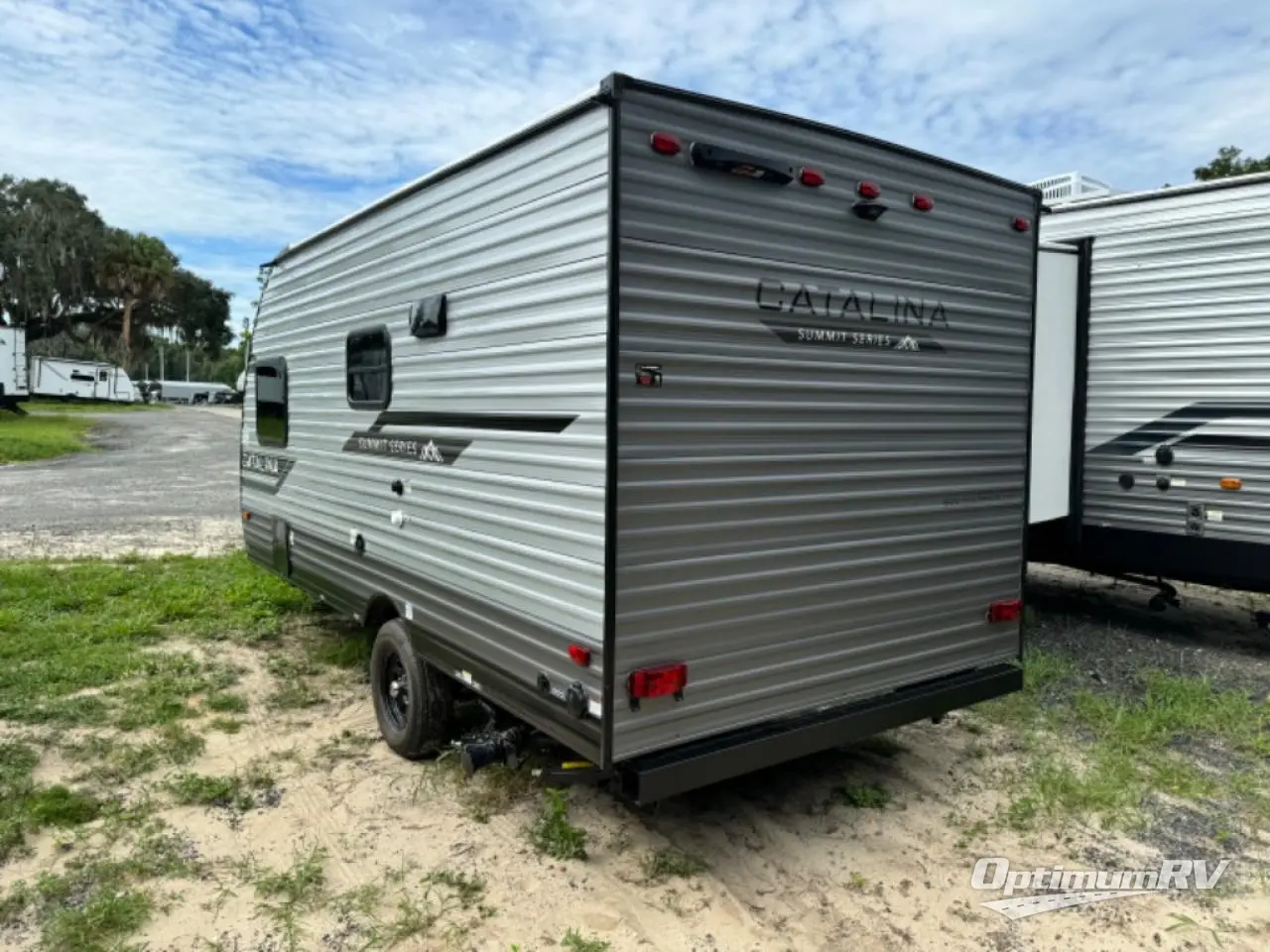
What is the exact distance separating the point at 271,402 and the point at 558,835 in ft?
14.5

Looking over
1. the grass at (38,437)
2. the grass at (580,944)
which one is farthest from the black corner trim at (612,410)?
the grass at (38,437)

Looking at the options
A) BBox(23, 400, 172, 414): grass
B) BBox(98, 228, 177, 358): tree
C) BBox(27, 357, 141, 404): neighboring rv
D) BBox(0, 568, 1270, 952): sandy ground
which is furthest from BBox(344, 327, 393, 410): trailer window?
BBox(98, 228, 177, 358): tree

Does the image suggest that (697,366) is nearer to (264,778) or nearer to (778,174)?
(778,174)

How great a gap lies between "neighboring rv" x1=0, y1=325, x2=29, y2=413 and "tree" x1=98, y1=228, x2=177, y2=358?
70.5 ft

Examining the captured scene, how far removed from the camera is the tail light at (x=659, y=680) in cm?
316

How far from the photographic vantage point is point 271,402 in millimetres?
6832

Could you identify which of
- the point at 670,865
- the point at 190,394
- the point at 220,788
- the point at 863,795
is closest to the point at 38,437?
the point at 220,788

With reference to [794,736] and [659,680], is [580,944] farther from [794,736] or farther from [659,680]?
[794,736]

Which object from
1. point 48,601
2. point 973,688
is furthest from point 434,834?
point 48,601

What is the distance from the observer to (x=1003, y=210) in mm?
4332

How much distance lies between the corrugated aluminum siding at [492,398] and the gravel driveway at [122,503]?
5.91m

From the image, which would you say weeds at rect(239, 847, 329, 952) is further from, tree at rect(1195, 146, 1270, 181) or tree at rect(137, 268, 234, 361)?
tree at rect(137, 268, 234, 361)

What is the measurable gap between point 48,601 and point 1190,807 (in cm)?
805

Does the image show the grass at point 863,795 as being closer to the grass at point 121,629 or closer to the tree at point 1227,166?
the grass at point 121,629
